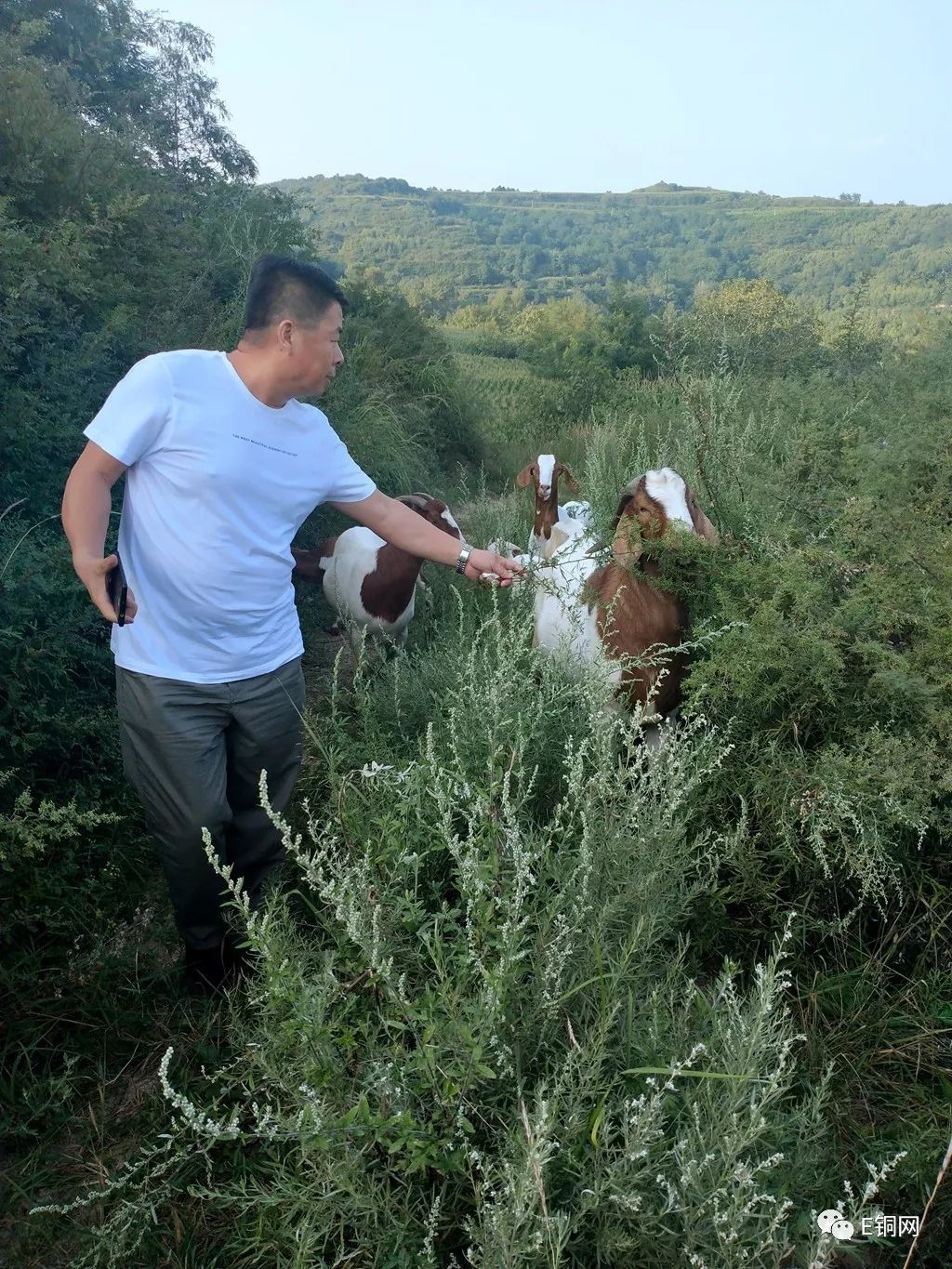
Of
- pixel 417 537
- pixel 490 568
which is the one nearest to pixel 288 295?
pixel 417 537

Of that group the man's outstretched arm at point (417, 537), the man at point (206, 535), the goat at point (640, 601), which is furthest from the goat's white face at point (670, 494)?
the man at point (206, 535)

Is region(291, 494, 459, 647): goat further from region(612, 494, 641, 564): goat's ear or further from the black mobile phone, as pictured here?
the black mobile phone

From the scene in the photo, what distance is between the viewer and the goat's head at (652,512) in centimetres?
318

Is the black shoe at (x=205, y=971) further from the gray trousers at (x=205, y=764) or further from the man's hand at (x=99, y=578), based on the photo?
the man's hand at (x=99, y=578)

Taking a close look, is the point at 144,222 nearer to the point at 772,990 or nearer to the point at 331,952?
the point at 331,952

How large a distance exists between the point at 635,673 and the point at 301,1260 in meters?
2.12

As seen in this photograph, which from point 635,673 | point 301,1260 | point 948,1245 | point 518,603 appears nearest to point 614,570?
point 635,673

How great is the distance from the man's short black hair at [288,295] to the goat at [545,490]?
12.2ft

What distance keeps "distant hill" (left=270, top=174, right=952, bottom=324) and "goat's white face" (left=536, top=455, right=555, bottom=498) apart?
413 inches

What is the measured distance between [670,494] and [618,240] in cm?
6562

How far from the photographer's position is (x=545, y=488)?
6113mm

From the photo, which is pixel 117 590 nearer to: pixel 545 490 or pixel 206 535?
pixel 206 535

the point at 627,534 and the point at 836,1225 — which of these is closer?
the point at 836,1225

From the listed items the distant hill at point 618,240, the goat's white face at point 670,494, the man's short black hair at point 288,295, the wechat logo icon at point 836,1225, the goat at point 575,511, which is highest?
the distant hill at point 618,240
